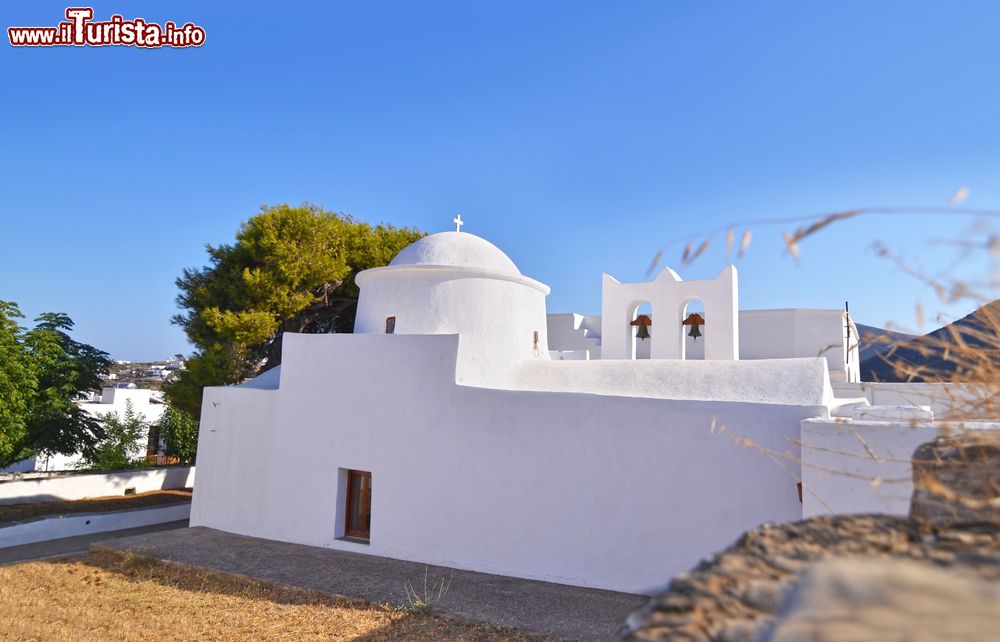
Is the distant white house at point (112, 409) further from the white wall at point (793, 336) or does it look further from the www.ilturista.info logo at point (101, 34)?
the white wall at point (793, 336)

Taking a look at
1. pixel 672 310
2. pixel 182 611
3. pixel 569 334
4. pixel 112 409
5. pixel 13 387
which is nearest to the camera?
pixel 182 611

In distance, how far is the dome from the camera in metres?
11.5

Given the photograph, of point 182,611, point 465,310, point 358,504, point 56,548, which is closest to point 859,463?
point 465,310

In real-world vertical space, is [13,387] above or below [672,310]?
below

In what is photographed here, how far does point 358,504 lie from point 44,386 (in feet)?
33.5

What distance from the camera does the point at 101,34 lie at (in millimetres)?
9320

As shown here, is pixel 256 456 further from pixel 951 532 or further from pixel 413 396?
pixel 951 532

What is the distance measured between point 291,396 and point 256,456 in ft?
4.24

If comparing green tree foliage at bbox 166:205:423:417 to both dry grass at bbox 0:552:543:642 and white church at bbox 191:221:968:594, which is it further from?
dry grass at bbox 0:552:543:642

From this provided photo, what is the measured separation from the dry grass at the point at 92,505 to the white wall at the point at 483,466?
4057 mm

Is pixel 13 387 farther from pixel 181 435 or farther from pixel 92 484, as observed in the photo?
pixel 181 435

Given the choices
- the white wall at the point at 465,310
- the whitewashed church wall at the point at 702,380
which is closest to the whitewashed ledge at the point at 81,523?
the white wall at the point at 465,310

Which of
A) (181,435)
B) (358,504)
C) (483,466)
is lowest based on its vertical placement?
(358,504)

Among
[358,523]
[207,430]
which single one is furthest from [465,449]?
[207,430]
